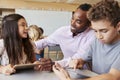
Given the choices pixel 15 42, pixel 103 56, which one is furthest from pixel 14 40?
pixel 103 56

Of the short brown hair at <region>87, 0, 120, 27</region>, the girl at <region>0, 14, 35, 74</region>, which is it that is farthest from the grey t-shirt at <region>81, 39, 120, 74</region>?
the girl at <region>0, 14, 35, 74</region>

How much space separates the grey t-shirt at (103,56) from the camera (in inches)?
42.0

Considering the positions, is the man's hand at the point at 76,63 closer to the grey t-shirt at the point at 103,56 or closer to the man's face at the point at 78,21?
the grey t-shirt at the point at 103,56

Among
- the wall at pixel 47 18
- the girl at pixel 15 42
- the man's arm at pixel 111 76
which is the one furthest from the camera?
the wall at pixel 47 18

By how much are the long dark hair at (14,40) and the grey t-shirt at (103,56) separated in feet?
1.81

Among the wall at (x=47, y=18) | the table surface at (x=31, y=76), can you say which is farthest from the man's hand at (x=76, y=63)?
the wall at (x=47, y=18)

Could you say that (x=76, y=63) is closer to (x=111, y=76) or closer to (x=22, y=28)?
(x=111, y=76)

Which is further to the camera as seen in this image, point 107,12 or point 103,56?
point 103,56

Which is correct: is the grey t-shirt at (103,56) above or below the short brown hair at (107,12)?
below

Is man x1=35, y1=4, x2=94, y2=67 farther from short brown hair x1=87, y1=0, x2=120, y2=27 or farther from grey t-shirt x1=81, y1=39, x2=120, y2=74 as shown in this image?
short brown hair x1=87, y1=0, x2=120, y2=27

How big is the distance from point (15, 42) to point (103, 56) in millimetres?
789

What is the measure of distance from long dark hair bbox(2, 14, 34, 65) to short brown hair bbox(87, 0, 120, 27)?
0.77 meters

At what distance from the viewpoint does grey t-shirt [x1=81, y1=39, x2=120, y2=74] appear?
3.50 feet

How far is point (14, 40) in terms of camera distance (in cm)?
171
